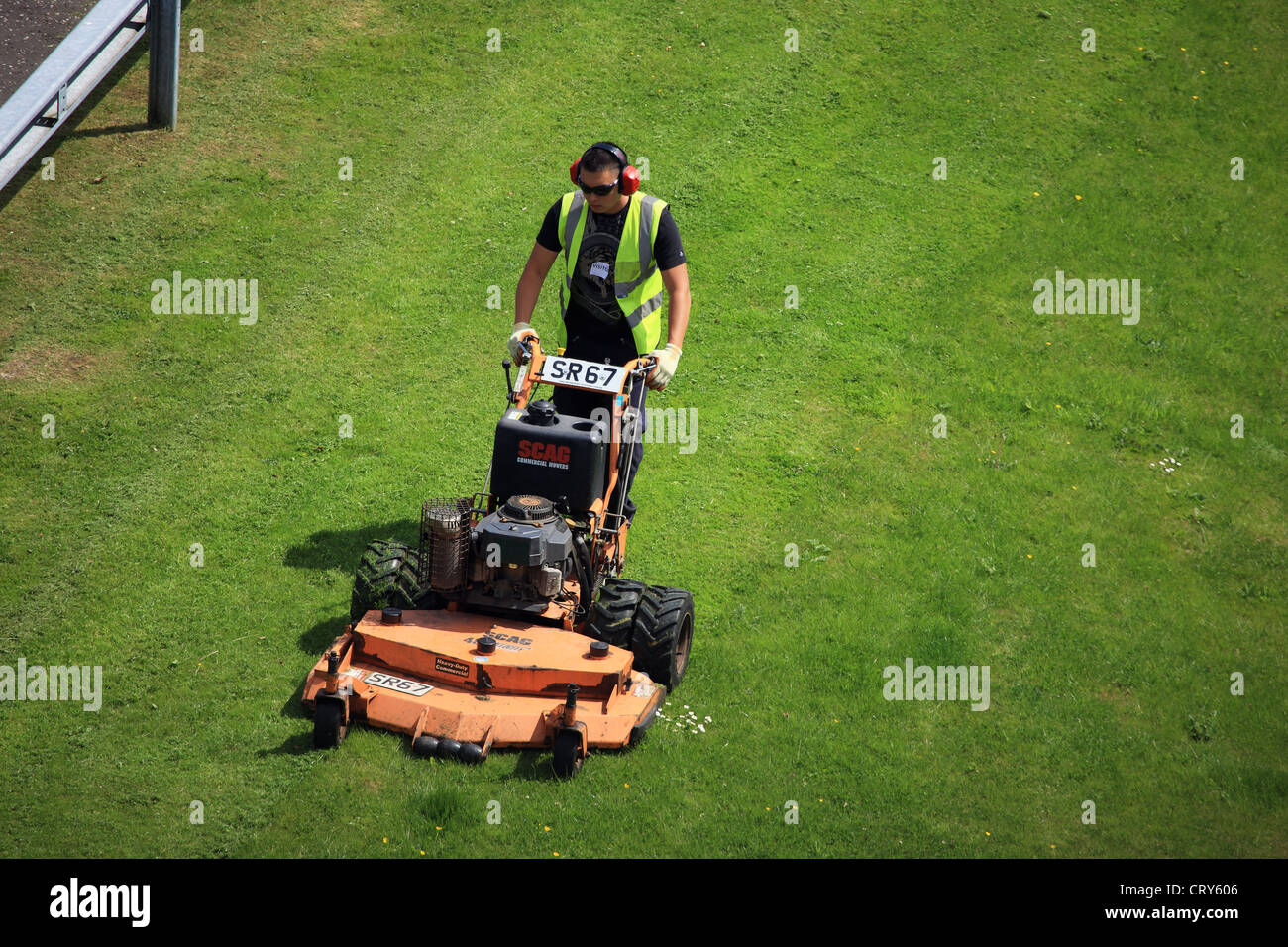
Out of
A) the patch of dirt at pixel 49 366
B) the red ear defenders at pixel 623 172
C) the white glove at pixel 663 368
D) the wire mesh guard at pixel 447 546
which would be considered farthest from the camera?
the patch of dirt at pixel 49 366

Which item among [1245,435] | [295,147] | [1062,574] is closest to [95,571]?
[295,147]

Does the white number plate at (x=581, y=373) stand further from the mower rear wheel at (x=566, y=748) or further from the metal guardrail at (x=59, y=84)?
the metal guardrail at (x=59, y=84)

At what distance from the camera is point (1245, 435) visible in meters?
12.8

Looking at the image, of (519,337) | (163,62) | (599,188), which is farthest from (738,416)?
(163,62)

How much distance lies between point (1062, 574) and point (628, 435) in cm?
419

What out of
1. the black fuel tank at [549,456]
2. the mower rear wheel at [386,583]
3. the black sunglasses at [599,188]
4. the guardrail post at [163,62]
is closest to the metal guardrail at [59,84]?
the guardrail post at [163,62]

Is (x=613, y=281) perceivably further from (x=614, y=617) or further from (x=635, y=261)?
(x=614, y=617)

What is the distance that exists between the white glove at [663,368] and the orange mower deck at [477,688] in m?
1.98

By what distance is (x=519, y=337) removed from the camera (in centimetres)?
931

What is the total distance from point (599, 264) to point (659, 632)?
2731 millimetres

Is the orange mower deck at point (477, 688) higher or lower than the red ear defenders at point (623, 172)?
lower

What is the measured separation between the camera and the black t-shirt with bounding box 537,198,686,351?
9.29 metres

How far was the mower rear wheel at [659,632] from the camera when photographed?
865cm

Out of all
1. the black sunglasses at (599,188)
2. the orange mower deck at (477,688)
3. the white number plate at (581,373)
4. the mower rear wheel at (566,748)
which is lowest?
the mower rear wheel at (566,748)
